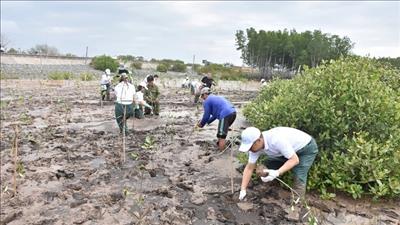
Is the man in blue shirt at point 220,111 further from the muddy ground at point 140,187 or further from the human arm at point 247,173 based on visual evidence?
the human arm at point 247,173

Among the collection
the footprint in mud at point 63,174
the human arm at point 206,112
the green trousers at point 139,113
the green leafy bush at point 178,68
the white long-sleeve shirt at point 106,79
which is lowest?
the footprint in mud at point 63,174

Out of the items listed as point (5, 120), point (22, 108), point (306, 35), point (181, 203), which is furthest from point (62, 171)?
point (306, 35)

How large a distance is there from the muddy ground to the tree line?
39592 millimetres

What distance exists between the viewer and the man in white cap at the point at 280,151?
4.76 meters

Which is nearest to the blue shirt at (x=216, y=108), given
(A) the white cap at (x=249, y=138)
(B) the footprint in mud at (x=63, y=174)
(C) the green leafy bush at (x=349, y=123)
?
(C) the green leafy bush at (x=349, y=123)

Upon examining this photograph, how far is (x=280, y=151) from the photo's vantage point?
4930 millimetres

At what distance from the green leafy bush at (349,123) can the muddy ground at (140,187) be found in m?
0.31

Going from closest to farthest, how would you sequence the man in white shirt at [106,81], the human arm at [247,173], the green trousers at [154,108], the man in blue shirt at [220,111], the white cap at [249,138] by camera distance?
the white cap at [249,138], the human arm at [247,173], the man in blue shirt at [220,111], the green trousers at [154,108], the man in white shirt at [106,81]

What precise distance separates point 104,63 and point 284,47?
2329cm

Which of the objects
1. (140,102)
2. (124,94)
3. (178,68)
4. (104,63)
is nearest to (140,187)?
(124,94)

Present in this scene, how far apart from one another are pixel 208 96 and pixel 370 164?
321 cm

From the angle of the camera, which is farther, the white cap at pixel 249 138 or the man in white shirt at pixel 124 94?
the man in white shirt at pixel 124 94

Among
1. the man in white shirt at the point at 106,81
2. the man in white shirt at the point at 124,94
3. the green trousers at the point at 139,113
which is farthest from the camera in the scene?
the man in white shirt at the point at 106,81

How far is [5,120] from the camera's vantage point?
12281 mm
